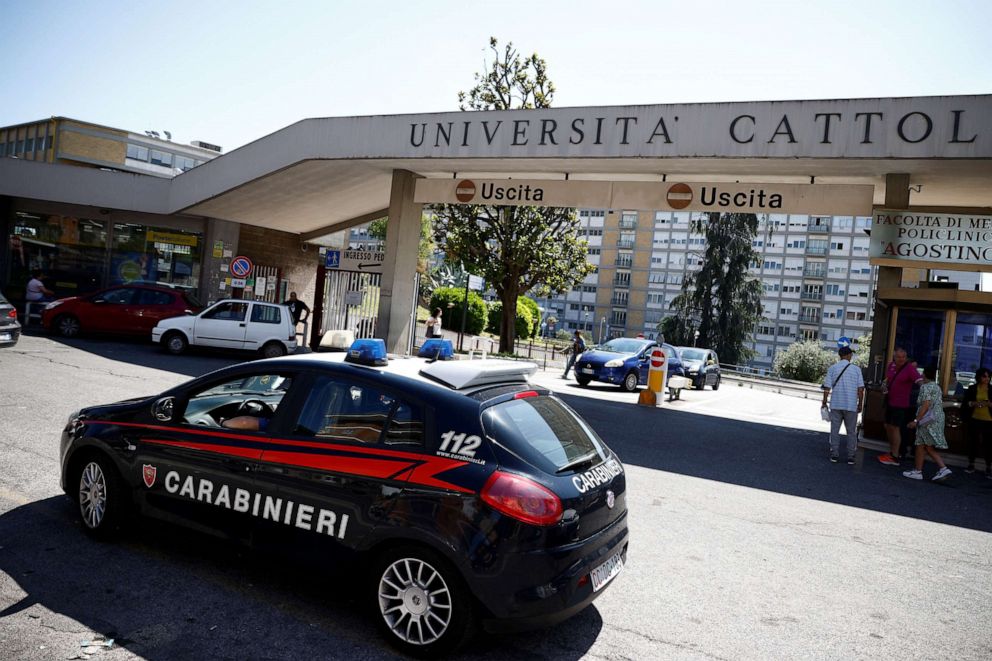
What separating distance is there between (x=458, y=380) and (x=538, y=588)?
1185 mm

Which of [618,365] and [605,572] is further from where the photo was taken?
[618,365]

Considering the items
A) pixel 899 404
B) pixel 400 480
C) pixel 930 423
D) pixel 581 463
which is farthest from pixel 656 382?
pixel 400 480

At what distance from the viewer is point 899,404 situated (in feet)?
36.2

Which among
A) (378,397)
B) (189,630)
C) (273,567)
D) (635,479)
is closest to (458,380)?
(378,397)

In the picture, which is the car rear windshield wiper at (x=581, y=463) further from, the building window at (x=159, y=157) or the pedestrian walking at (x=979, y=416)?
the building window at (x=159, y=157)

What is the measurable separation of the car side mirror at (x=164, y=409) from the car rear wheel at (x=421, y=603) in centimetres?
187

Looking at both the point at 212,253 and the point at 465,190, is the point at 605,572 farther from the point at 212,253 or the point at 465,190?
the point at 212,253

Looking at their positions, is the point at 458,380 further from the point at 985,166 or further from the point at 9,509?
the point at 985,166

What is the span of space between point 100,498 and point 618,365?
16116 millimetres

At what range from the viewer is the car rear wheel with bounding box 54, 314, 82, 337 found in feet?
59.0

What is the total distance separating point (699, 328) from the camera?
53.3 m

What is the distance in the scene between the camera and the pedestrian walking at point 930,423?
32.5ft

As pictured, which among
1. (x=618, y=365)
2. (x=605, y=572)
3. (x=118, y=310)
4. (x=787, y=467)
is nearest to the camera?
(x=605, y=572)

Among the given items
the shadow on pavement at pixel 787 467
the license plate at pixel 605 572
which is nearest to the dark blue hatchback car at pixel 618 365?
the shadow on pavement at pixel 787 467
